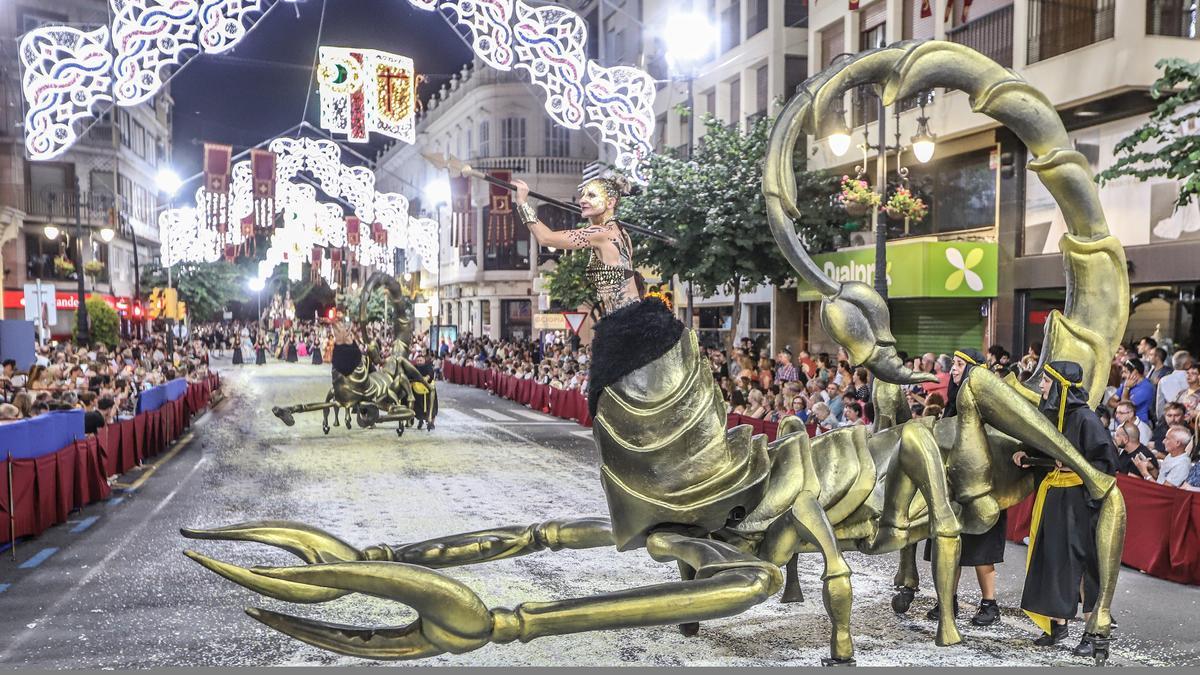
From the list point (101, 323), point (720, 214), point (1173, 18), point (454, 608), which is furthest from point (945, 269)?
point (101, 323)

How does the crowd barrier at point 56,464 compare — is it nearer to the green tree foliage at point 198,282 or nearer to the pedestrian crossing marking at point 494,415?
the pedestrian crossing marking at point 494,415

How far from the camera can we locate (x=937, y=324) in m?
20.9

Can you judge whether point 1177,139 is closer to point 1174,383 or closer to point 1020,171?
point 1174,383

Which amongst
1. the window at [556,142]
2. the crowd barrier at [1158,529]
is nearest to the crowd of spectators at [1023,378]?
the crowd barrier at [1158,529]

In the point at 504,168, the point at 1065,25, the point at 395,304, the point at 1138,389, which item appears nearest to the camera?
the point at 1138,389

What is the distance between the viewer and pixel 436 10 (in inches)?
434

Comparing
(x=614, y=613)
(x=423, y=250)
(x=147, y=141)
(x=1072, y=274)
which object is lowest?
(x=614, y=613)

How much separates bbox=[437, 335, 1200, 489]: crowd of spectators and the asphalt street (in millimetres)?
1395

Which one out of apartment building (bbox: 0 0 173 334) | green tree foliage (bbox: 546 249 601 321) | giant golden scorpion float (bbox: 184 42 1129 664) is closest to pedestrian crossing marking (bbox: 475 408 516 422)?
green tree foliage (bbox: 546 249 601 321)

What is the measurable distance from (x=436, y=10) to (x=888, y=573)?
316 inches

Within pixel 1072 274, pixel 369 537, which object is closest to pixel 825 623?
pixel 1072 274

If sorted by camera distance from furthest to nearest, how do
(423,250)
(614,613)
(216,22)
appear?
(423,250), (216,22), (614,613)

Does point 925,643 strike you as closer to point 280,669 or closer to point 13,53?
point 280,669

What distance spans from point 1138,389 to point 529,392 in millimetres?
17188
